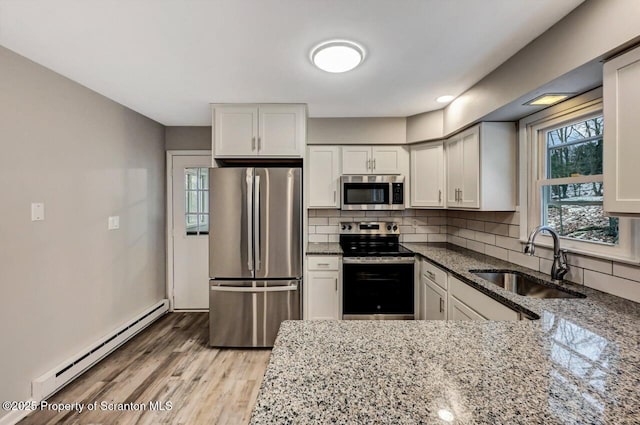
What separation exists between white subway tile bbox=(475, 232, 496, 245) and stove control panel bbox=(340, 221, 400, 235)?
86 cm

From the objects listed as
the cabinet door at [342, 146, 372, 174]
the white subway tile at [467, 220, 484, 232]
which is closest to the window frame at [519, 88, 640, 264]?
the white subway tile at [467, 220, 484, 232]

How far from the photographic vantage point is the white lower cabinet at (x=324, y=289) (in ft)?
9.53

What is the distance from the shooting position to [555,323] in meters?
1.18

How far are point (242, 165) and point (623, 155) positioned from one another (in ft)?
9.63

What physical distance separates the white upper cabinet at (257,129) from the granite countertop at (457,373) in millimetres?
1998

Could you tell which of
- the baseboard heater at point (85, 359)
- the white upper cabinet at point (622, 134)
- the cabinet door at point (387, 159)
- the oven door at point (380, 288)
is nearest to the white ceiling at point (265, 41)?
the white upper cabinet at point (622, 134)

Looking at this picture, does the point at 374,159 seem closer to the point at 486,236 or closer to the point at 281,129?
the point at 281,129

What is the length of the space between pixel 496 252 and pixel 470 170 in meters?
0.78

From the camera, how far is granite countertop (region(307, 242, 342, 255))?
2.92 meters

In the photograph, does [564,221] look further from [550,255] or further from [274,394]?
[274,394]

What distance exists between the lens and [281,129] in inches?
110

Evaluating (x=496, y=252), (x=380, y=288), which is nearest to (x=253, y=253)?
(x=380, y=288)

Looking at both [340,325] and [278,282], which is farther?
[278,282]

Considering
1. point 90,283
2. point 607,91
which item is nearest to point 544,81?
point 607,91
